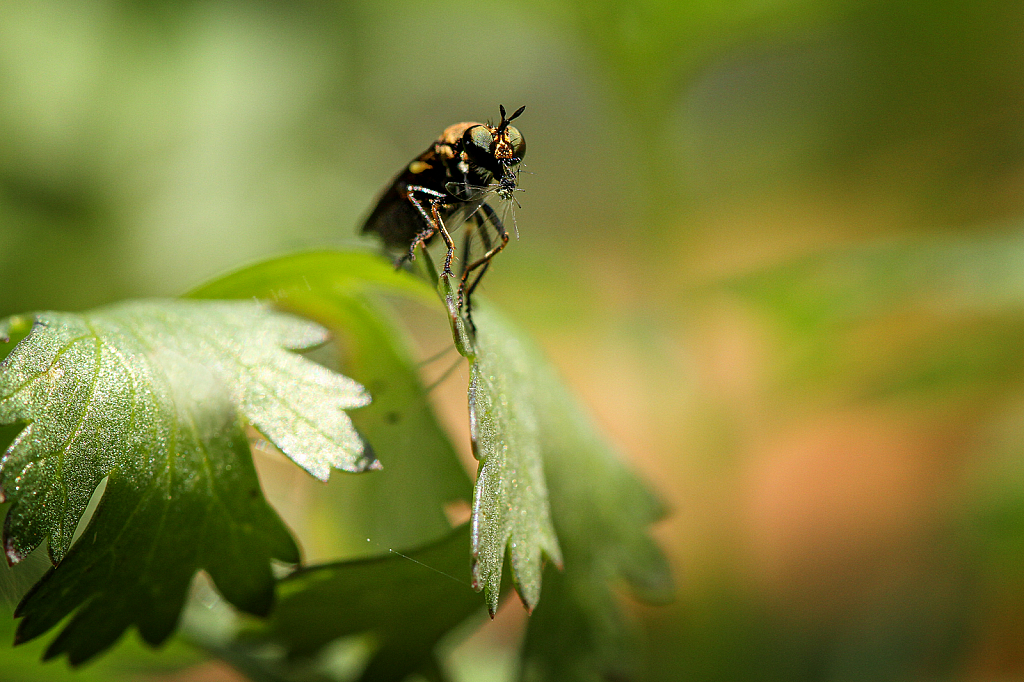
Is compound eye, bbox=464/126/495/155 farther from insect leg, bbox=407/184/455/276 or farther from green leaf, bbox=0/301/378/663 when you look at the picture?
green leaf, bbox=0/301/378/663

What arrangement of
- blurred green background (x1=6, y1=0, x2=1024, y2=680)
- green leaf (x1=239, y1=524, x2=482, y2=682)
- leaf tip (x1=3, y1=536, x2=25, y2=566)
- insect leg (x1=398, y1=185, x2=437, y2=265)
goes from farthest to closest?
blurred green background (x1=6, y1=0, x2=1024, y2=680) < insect leg (x1=398, y1=185, x2=437, y2=265) < green leaf (x1=239, y1=524, x2=482, y2=682) < leaf tip (x1=3, y1=536, x2=25, y2=566)

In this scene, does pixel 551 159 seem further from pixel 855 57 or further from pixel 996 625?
pixel 996 625

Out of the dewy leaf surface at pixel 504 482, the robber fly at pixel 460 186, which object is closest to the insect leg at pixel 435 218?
the robber fly at pixel 460 186

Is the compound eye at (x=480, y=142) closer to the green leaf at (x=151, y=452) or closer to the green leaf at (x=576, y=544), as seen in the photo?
the green leaf at (x=576, y=544)

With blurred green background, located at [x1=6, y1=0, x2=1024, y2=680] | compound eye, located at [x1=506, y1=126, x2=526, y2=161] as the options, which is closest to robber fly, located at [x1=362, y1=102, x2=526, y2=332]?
compound eye, located at [x1=506, y1=126, x2=526, y2=161]

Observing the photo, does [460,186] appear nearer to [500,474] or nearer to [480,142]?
[480,142]

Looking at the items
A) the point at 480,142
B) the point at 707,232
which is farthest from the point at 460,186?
the point at 707,232

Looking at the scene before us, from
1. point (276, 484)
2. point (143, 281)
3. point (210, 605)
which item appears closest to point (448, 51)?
point (143, 281)
